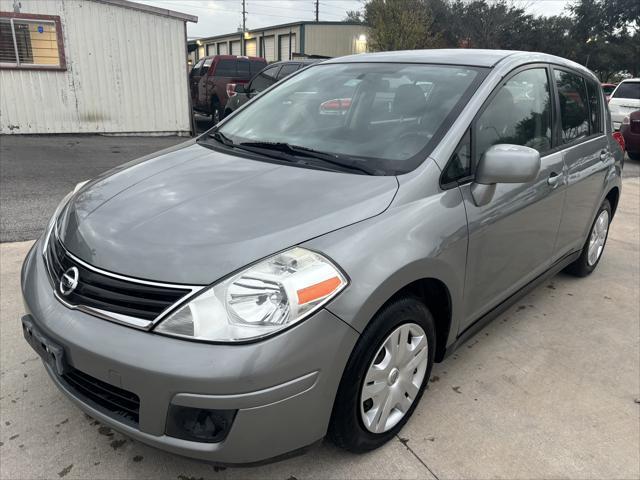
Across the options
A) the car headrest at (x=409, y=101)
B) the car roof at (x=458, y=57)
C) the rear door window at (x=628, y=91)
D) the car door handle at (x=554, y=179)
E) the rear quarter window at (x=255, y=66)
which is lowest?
the car door handle at (x=554, y=179)

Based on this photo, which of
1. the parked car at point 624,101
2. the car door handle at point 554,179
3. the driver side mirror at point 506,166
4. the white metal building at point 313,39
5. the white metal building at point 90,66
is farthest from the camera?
the white metal building at point 313,39

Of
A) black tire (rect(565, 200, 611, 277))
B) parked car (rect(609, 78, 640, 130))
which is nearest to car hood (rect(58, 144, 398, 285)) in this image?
black tire (rect(565, 200, 611, 277))

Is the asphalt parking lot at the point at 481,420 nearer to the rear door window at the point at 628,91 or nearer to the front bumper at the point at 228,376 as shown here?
the front bumper at the point at 228,376

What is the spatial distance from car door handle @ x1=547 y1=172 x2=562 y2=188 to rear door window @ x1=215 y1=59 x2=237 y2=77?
38.2ft

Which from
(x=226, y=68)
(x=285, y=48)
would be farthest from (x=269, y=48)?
(x=226, y=68)

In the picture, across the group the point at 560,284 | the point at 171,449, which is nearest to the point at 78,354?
the point at 171,449

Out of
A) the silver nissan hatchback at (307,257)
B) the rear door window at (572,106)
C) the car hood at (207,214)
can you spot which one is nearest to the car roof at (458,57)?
the silver nissan hatchback at (307,257)

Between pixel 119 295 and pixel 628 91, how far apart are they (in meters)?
13.8

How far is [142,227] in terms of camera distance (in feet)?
6.42

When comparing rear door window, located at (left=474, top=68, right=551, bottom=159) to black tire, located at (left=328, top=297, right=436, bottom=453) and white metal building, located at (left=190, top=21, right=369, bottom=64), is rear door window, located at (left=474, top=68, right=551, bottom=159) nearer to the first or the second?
black tire, located at (left=328, top=297, right=436, bottom=453)

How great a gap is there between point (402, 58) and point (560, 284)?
2292 millimetres

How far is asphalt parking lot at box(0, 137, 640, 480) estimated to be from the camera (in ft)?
6.91

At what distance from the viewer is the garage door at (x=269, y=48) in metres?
40.3

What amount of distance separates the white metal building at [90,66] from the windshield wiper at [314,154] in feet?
29.9
